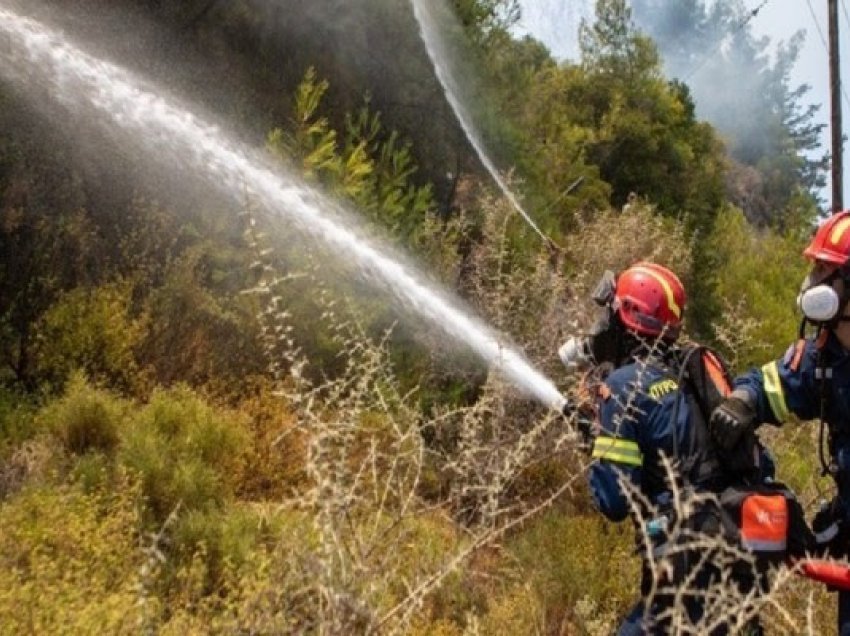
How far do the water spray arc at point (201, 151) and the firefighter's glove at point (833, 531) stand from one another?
156 inches

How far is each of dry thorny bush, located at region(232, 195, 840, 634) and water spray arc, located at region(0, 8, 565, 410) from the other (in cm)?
45

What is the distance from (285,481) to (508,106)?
343 inches

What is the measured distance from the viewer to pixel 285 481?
20.9ft

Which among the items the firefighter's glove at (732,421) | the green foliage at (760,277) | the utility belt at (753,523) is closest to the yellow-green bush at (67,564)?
the utility belt at (753,523)

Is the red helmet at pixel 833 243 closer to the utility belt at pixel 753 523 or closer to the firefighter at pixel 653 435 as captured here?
the firefighter at pixel 653 435

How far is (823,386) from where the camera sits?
3480 millimetres

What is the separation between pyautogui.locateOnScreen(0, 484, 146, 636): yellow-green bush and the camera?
10.6ft

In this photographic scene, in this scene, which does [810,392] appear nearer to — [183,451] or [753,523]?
[753,523]

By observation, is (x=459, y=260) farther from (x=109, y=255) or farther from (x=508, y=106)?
(x=508, y=106)

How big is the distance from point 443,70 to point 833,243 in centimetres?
900

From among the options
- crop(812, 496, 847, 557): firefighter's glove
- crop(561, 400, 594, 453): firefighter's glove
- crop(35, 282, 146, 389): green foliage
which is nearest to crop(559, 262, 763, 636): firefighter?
crop(561, 400, 594, 453): firefighter's glove

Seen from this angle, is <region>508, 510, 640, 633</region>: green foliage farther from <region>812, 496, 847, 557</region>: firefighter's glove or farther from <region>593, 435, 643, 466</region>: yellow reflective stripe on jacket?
<region>593, 435, 643, 466</region>: yellow reflective stripe on jacket

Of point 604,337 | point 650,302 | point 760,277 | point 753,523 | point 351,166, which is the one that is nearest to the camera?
point 753,523

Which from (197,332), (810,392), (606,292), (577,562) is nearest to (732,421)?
(810,392)
